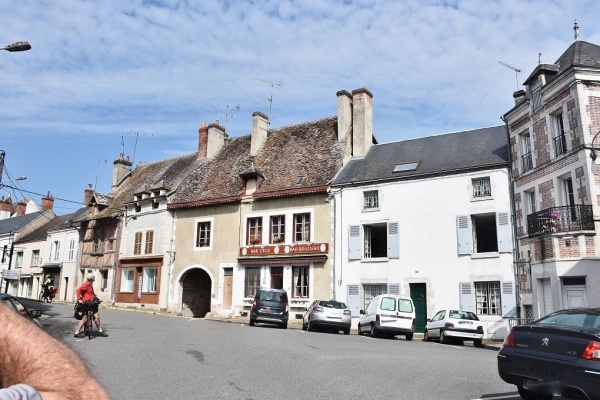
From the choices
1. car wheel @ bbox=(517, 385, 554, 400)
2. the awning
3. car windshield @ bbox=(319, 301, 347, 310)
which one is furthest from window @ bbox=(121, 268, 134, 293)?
car wheel @ bbox=(517, 385, 554, 400)

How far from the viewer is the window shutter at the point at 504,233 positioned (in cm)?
2109

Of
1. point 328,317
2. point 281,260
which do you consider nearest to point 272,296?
point 328,317

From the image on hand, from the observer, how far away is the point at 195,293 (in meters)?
30.9

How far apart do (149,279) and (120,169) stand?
1194 cm

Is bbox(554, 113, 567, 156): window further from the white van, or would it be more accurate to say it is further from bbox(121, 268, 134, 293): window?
bbox(121, 268, 134, 293): window

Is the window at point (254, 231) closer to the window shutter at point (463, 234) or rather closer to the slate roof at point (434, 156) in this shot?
the slate roof at point (434, 156)

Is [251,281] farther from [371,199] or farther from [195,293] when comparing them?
[371,199]

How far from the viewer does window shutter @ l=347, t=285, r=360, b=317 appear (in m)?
24.0

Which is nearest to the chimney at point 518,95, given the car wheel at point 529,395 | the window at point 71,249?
the car wheel at point 529,395

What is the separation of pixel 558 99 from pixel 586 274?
646cm

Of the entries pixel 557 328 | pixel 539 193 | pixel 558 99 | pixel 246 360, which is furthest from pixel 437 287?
pixel 557 328

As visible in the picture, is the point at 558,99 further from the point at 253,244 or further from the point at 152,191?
the point at 152,191

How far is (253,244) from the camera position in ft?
91.4

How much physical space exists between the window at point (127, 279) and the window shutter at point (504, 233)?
22.4 metres
